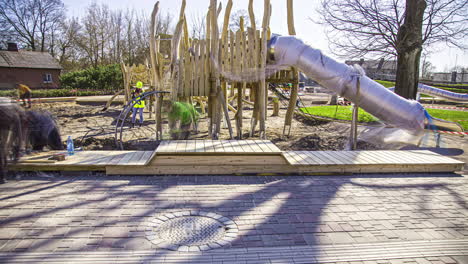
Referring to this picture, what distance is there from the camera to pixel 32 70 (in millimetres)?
38969

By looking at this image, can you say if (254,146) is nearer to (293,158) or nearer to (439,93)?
(293,158)

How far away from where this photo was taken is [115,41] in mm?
44719

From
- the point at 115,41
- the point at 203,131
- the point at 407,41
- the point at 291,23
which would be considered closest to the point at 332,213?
the point at 291,23

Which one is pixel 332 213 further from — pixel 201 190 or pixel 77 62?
pixel 77 62

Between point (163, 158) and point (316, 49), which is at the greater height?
point (316, 49)

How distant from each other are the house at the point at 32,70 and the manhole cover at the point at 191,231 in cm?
3971

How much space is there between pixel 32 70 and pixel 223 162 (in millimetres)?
40464

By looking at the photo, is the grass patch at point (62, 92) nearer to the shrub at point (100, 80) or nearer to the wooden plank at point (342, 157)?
the shrub at point (100, 80)

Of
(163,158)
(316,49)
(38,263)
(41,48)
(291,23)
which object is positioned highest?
(41,48)

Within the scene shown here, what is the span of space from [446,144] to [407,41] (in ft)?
15.3

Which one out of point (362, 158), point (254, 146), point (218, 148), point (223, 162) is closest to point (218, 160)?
point (223, 162)

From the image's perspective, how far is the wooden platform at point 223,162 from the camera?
6188 millimetres

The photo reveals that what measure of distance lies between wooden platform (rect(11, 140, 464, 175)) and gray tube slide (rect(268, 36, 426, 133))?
1.78m

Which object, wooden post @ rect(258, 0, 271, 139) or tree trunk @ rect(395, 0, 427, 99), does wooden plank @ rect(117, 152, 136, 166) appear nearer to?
wooden post @ rect(258, 0, 271, 139)
